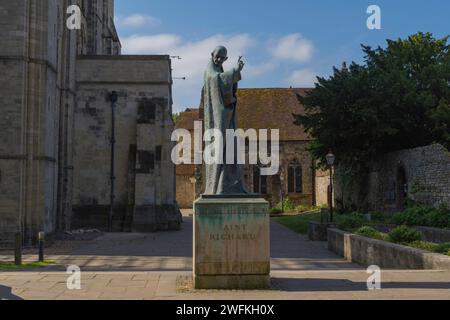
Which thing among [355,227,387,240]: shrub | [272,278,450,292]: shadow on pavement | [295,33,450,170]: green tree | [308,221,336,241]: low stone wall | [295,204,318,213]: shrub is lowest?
[295,204,318,213]: shrub

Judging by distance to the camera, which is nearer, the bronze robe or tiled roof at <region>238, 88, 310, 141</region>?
the bronze robe

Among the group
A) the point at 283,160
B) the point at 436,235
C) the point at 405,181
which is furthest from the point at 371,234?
the point at 283,160

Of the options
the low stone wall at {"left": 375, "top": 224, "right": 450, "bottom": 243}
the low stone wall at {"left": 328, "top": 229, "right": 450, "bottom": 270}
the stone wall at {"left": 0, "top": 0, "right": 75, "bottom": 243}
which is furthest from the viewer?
the stone wall at {"left": 0, "top": 0, "right": 75, "bottom": 243}

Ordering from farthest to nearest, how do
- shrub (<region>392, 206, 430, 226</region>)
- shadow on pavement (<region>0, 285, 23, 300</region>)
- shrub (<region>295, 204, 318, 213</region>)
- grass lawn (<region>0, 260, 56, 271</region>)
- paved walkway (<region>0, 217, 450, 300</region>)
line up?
shrub (<region>295, 204, 318, 213</region>), shrub (<region>392, 206, 430, 226</region>), grass lawn (<region>0, 260, 56, 271</region>), paved walkway (<region>0, 217, 450, 300</region>), shadow on pavement (<region>0, 285, 23, 300</region>)

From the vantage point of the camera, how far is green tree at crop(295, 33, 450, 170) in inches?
1022

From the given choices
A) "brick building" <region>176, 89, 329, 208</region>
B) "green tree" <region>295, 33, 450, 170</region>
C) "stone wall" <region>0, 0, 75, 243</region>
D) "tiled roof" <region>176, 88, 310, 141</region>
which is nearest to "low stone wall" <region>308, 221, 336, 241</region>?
"green tree" <region>295, 33, 450, 170</region>

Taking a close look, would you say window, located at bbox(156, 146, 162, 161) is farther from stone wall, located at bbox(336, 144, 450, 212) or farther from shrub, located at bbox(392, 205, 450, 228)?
stone wall, located at bbox(336, 144, 450, 212)

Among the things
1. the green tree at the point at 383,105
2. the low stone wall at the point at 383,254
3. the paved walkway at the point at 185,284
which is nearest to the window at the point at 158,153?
the green tree at the point at 383,105

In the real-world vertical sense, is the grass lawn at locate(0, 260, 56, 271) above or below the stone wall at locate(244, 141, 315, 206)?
below

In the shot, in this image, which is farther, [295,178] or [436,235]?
[295,178]

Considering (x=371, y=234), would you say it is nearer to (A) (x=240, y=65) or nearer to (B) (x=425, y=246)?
(B) (x=425, y=246)

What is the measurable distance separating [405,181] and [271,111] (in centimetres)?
2400

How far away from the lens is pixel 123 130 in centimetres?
2641

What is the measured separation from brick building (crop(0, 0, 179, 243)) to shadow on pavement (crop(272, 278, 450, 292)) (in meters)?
11.5
